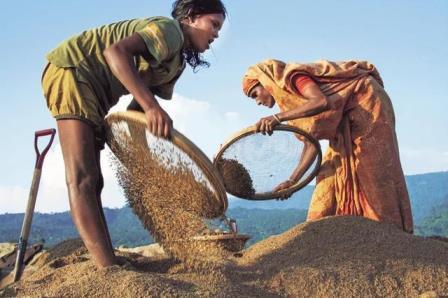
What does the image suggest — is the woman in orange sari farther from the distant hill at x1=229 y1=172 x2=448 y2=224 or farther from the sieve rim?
the distant hill at x1=229 y1=172 x2=448 y2=224

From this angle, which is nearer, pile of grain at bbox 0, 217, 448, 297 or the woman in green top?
pile of grain at bbox 0, 217, 448, 297

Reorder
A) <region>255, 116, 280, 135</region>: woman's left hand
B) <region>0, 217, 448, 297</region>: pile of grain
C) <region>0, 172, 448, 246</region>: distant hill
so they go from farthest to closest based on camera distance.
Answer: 1. <region>0, 172, 448, 246</region>: distant hill
2. <region>255, 116, 280, 135</region>: woman's left hand
3. <region>0, 217, 448, 297</region>: pile of grain

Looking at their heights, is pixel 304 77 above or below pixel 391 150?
above

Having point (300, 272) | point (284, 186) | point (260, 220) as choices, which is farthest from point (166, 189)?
point (260, 220)

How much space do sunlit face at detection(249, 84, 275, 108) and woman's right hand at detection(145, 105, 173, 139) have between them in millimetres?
1864

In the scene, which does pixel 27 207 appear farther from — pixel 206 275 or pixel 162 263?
pixel 206 275

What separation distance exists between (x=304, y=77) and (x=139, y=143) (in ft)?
5.40

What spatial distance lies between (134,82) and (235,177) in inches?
60.8

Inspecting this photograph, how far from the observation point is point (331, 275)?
262 centimetres

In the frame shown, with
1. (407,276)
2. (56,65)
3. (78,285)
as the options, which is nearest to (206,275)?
(78,285)

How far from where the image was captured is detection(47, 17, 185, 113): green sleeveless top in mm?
2549

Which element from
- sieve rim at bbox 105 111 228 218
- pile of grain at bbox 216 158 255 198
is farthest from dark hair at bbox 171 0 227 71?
pile of grain at bbox 216 158 255 198

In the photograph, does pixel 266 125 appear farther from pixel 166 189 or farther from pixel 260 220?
pixel 260 220

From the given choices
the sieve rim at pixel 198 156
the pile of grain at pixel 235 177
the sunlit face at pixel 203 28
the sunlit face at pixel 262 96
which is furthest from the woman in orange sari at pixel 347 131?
the sieve rim at pixel 198 156
